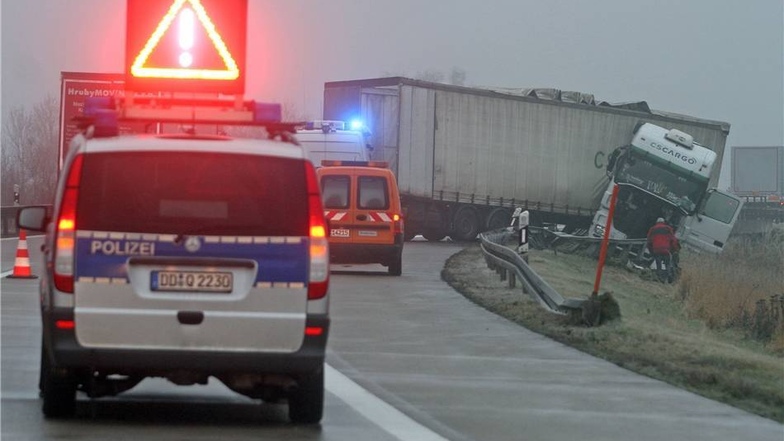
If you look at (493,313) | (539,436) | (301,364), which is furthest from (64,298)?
(493,313)

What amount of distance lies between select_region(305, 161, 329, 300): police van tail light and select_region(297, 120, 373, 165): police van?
86.4 ft

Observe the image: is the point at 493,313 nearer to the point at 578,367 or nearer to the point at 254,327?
the point at 578,367

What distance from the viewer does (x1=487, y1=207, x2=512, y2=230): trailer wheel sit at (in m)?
45.1

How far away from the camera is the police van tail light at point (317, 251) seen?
8.09m

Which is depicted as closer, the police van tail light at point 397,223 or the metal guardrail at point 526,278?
the metal guardrail at point 526,278

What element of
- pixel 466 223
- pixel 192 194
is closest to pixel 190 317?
pixel 192 194

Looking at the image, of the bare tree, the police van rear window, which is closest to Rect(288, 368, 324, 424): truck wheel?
the police van rear window

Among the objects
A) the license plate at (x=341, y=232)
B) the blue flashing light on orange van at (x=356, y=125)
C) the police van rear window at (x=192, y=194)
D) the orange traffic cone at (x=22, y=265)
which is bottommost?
the orange traffic cone at (x=22, y=265)

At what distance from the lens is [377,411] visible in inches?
375

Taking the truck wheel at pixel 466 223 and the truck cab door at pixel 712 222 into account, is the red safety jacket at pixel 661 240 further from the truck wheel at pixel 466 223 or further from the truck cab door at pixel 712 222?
the truck wheel at pixel 466 223

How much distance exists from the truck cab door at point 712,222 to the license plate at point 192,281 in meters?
33.6

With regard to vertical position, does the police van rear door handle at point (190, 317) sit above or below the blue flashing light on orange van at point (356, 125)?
below

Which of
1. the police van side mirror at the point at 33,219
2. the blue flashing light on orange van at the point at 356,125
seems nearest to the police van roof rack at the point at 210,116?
the police van side mirror at the point at 33,219

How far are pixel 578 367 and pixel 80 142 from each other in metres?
5.80
